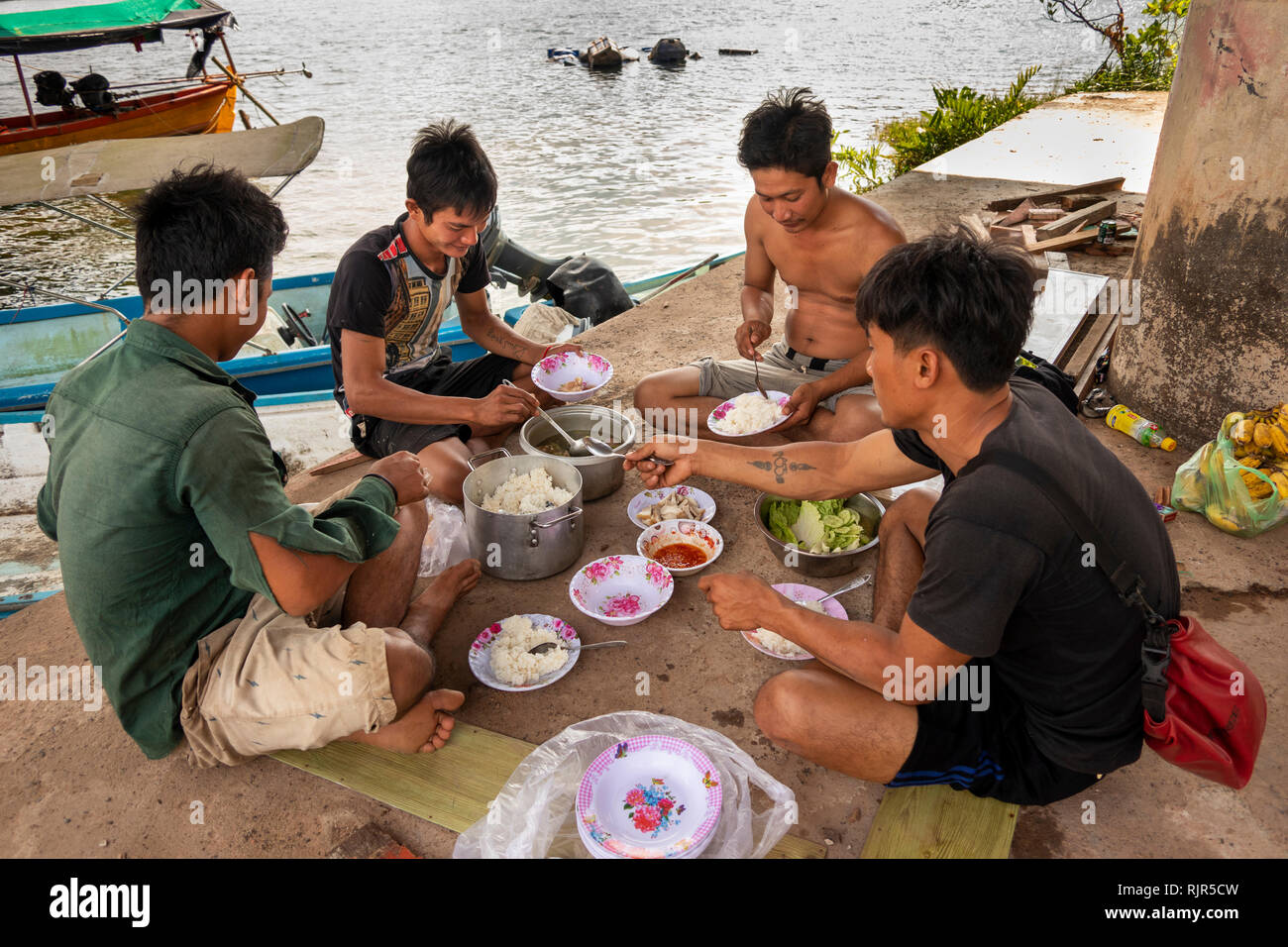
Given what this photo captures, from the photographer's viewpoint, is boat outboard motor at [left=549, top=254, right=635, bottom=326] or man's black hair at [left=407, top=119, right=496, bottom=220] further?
boat outboard motor at [left=549, top=254, right=635, bottom=326]

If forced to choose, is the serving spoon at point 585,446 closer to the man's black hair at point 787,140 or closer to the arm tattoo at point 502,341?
the arm tattoo at point 502,341

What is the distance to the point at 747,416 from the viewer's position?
12.1 feet

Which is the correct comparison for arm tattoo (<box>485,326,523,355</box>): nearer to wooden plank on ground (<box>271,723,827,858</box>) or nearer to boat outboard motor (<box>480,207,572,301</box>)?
wooden plank on ground (<box>271,723,827,858</box>)

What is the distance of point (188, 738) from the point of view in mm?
2311

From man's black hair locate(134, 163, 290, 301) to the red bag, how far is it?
8.07 feet

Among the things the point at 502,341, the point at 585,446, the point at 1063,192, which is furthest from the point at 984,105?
the point at 585,446

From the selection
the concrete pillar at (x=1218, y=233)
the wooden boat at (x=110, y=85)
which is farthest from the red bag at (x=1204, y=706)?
the wooden boat at (x=110, y=85)

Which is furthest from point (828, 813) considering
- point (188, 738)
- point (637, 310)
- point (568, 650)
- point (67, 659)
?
point (637, 310)

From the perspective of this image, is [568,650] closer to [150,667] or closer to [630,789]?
[630,789]

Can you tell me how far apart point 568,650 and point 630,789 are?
683mm

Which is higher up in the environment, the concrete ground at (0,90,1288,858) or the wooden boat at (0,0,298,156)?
the wooden boat at (0,0,298,156)

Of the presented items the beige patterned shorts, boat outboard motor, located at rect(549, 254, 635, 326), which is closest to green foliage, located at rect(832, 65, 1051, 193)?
boat outboard motor, located at rect(549, 254, 635, 326)

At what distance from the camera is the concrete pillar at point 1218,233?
129 inches

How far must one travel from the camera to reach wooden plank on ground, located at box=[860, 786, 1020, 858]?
2154 mm
